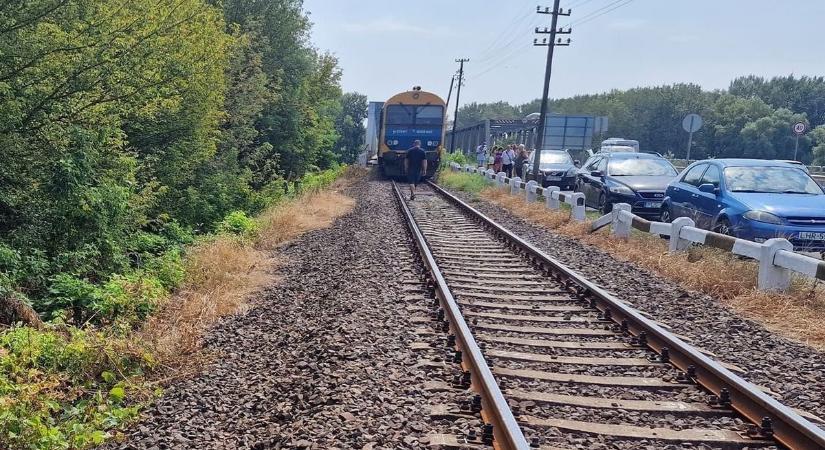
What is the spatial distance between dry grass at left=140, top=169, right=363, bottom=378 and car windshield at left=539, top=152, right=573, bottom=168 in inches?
501

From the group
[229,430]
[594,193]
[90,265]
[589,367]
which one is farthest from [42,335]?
[594,193]

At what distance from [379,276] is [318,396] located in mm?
3787

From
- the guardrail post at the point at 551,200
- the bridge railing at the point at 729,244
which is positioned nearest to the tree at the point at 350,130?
the guardrail post at the point at 551,200

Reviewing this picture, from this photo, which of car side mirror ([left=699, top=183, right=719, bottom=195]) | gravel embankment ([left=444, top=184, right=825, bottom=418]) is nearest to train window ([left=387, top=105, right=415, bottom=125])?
gravel embankment ([left=444, top=184, right=825, bottom=418])

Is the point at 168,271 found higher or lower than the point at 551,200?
lower

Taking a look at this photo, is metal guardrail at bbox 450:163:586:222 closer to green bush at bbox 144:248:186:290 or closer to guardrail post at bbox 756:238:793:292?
guardrail post at bbox 756:238:793:292

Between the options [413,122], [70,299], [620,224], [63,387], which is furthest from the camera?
[413,122]

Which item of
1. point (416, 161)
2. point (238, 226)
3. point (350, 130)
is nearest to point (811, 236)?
point (238, 226)

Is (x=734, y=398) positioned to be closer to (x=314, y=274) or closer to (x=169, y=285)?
(x=314, y=274)

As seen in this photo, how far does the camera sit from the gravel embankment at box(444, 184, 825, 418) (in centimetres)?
478

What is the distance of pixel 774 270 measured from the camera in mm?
7309

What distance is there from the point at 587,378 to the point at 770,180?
23.0ft

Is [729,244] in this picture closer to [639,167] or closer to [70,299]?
[639,167]

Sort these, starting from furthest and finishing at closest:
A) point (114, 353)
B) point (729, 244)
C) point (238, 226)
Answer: point (238, 226), point (729, 244), point (114, 353)
